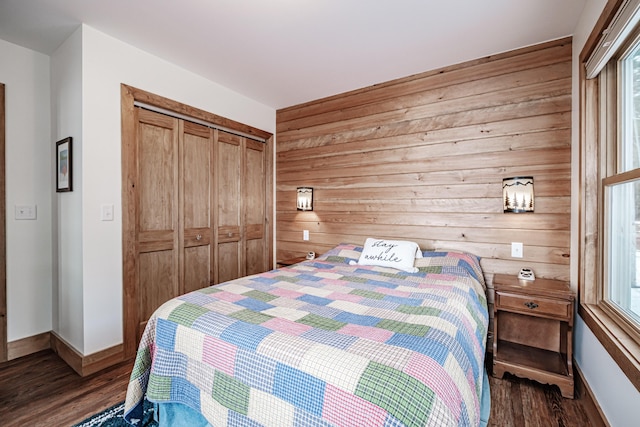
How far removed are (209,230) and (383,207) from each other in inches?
69.1

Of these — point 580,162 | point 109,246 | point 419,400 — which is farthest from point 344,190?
point 419,400

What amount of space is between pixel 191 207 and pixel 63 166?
3.21ft

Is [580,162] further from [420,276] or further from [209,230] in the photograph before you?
[209,230]

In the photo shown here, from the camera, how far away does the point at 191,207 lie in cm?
290

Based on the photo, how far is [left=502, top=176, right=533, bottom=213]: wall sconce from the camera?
2.25 m

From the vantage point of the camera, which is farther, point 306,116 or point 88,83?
point 306,116

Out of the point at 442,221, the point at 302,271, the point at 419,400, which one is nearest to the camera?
the point at 419,400

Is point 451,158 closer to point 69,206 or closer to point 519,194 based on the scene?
point 519,194

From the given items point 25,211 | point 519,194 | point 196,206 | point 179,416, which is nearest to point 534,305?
point 519,194

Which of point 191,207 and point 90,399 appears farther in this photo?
point 191,207

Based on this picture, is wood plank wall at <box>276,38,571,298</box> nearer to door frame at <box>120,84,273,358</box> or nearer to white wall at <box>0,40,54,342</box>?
door frame at <box>120,84,273,358</box>

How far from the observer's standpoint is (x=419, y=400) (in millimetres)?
845

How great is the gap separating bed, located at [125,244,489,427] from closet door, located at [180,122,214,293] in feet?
3.94

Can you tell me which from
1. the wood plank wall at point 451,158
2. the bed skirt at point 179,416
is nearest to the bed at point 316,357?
the bed skirt at point 179,416
